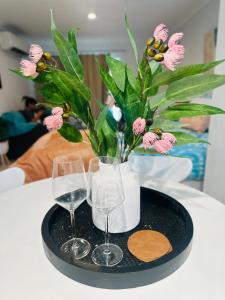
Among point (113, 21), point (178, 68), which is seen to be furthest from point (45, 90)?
point (113, 21)

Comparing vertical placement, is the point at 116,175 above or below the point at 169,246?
above

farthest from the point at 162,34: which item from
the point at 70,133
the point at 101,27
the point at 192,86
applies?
the point at 101,27

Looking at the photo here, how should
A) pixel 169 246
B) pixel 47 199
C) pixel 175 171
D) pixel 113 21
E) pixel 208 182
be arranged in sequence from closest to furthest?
pixel 169 246
pixel 47 199
pixel 175 171
pixel 208 182
pixel 113 21

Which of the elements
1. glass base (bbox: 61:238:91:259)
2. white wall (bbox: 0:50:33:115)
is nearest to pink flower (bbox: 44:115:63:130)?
glass base (bbox: 61:238:91:259)

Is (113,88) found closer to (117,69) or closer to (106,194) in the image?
(117,69)

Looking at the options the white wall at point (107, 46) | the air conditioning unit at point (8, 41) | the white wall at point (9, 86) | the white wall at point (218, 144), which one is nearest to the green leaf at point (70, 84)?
the white wall at point (218, 144)

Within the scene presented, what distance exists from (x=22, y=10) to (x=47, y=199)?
11.8ft

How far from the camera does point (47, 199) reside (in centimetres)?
96

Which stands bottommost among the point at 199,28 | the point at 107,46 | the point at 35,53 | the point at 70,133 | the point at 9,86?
the point at 70,133

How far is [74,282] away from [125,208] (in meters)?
0.24

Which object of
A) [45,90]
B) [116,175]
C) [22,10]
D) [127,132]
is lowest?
[116,175]

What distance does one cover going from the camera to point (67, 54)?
2.11ft

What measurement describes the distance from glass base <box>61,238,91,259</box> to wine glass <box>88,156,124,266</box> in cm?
3

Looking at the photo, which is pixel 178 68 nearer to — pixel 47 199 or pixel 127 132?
pixel 127 132
